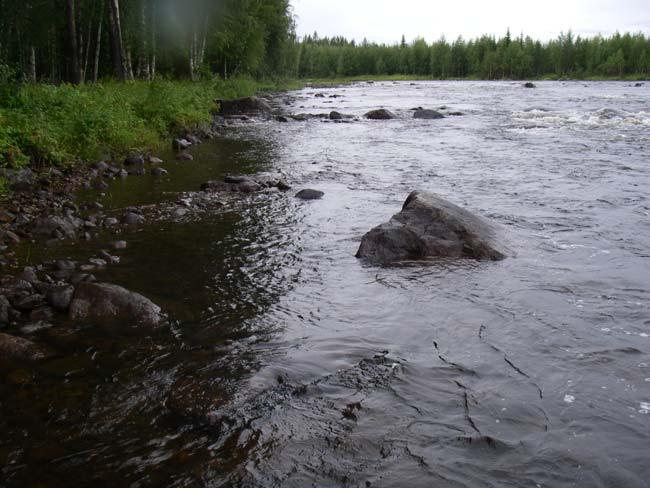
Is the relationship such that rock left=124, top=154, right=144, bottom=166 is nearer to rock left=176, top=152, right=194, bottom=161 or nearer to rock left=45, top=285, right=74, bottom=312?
rock left=176, top=152, right=194, bottom=161

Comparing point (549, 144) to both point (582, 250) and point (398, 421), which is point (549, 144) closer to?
point (582, 250)

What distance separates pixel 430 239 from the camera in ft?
27.2

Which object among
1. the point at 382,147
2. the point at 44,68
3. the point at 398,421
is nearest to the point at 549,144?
the point at 382,147

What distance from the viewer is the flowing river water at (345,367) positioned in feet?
12.6

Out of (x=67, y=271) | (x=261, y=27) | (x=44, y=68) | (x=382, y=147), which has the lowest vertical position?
(x=67, y=271)

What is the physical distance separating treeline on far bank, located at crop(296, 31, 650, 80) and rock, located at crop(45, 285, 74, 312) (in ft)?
384

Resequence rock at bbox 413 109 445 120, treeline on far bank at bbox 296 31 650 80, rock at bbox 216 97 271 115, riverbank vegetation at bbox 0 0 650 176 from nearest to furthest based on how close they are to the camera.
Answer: riverbank vegetation at bbox 0 0 650 176 → rock at bbox 413 109 445 120 → rock at bbox 216 97 271 115 → treeline on far bank at bbox 296 31 650 80

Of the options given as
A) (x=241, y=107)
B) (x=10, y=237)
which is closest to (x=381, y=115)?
(x=241, y=107)

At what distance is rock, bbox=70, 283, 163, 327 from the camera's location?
6000 millimetres

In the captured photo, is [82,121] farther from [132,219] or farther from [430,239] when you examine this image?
[430,239]

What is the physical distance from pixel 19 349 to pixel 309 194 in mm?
7596

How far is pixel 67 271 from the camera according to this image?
727cm

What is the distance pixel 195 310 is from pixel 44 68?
138ft

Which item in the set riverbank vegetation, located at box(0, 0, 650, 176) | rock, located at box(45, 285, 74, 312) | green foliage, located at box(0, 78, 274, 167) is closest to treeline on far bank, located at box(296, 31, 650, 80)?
riverbank vegetation, located at box(0, 0, 650, 176)
